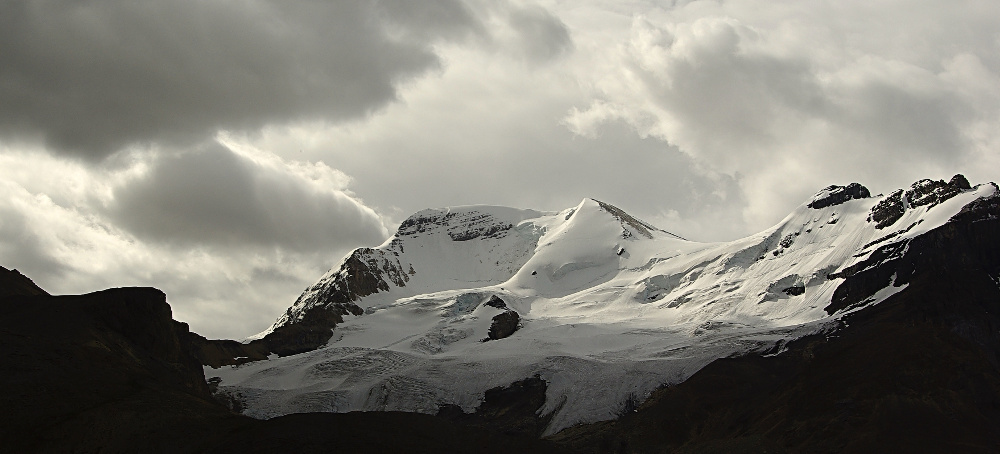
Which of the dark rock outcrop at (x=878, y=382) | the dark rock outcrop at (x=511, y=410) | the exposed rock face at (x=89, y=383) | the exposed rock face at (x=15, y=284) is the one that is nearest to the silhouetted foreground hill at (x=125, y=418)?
the exposed rock face at (x=89, y=383)

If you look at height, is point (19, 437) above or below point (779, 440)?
above

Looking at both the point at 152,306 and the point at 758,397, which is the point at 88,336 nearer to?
the point at 152,306

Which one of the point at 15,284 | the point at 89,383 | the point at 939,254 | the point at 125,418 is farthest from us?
the point at 939,254

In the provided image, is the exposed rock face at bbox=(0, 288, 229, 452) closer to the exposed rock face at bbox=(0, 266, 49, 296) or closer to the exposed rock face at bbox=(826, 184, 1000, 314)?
the exposed rock face at bbox=(0, 266, 49, 296)

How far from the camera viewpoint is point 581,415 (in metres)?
165

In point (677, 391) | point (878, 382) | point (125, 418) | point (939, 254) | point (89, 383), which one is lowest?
point (878, 382)

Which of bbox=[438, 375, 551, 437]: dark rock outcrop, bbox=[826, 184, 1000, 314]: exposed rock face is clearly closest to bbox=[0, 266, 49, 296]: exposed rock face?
bbox=[438, 375, 551, 437]: dark rock outcrop

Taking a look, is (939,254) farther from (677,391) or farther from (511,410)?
(511,410)

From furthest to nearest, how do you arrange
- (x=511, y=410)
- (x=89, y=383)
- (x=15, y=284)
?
(x=511, y=410) → (x=15, y=284) → (x=89, y=383)

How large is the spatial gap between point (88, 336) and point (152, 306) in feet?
88.9

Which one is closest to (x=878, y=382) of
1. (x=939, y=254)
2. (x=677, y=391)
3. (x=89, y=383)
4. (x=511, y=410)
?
(x=677, y=391)

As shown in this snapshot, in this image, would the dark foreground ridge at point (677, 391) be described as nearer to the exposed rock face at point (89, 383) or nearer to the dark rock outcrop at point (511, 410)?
the exposed rock face at point (89, 383)

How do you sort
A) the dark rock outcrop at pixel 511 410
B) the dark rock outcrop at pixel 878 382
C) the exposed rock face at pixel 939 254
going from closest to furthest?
the dark rock outcrop at pixel 878 382 < the dark rock outcrop at pixel 511 410 < the exposed rock face at pixel 939 254

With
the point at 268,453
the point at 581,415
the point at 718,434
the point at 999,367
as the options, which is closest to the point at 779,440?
the point at 718,434
